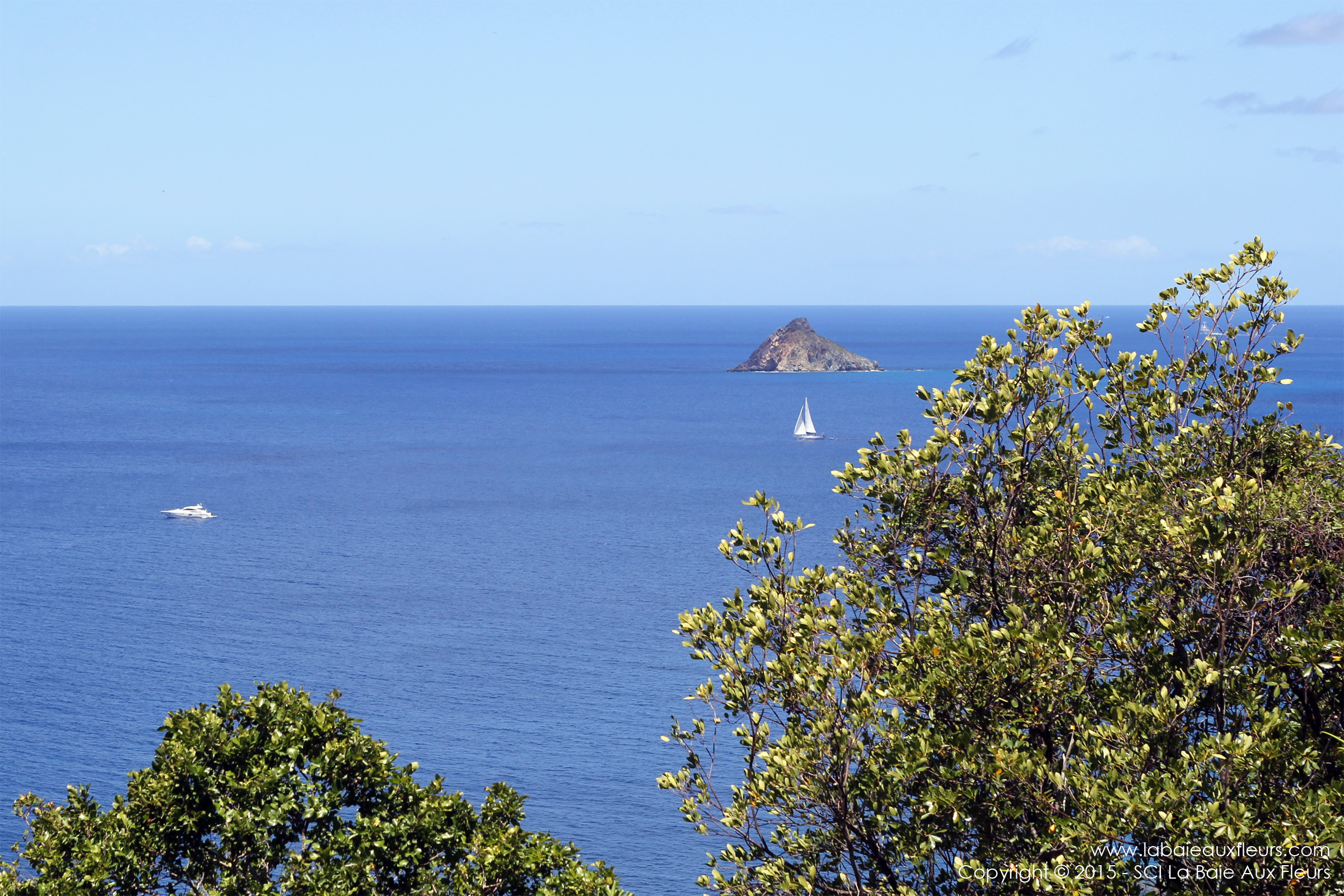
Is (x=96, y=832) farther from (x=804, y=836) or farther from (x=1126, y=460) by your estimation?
(x=1126, y=460)

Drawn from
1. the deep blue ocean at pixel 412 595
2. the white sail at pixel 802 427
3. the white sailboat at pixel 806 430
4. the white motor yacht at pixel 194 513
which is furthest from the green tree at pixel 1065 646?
the white sail at pixel 802 427

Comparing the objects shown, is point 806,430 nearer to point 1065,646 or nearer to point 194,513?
point 194,513

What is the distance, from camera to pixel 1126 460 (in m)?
16.6

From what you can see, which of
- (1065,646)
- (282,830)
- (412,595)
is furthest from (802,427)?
(1065,646)

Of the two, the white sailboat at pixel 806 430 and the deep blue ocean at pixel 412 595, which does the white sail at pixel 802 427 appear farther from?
the deep blue ocean at pixel 412 595

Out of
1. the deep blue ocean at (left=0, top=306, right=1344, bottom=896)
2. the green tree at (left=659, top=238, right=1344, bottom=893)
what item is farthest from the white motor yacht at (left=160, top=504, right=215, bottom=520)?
the green tree at (left=659, top=238, right=1344, bottom=893)

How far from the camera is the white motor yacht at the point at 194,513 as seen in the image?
360 feet

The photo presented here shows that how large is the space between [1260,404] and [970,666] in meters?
172

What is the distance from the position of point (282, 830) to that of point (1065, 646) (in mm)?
10756

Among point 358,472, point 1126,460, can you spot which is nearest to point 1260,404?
point 358,472

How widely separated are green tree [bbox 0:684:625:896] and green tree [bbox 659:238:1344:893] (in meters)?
3.12

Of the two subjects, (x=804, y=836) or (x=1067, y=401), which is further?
(x=1067, y=401)

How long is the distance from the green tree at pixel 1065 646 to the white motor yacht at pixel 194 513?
103955 millimetres

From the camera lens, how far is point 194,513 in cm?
11000
